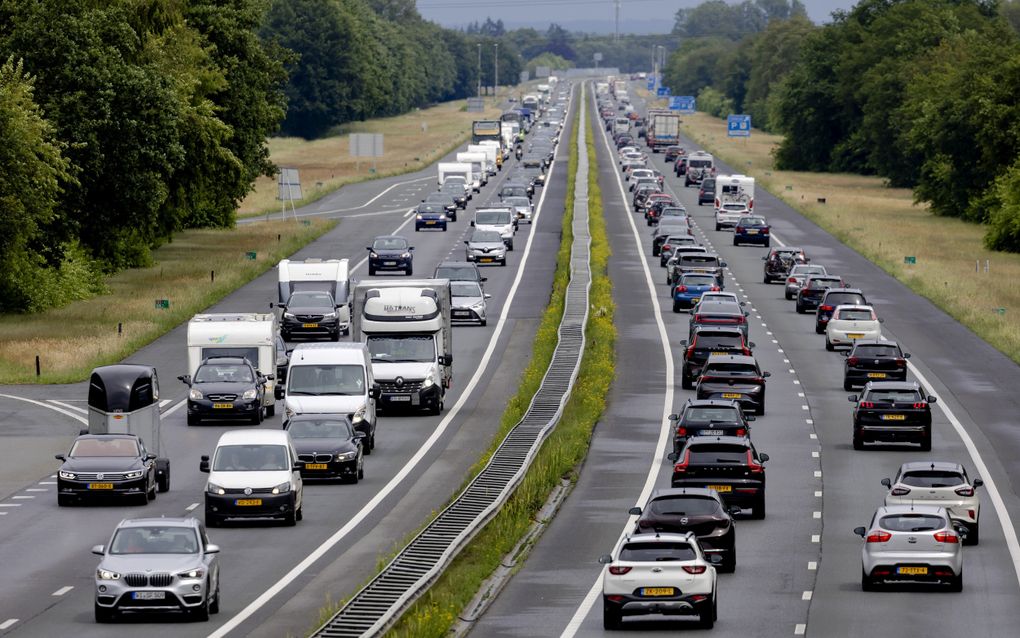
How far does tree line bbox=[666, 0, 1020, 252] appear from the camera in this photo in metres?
118

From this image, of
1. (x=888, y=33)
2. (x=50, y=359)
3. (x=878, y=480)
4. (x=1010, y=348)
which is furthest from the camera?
(x=888, y=33)

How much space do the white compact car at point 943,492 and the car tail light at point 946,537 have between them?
172 inches

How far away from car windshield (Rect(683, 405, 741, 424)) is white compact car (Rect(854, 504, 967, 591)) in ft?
40.8

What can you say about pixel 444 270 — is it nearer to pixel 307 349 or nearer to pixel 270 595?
pixel 307 349

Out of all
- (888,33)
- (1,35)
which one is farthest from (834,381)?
(888,33)

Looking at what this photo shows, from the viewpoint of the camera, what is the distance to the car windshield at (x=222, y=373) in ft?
168

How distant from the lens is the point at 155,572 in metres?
28.0

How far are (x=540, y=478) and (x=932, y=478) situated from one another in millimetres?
8462

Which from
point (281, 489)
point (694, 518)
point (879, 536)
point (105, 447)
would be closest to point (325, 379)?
point (105, 447)

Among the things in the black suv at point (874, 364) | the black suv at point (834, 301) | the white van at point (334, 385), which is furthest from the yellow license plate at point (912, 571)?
the black suv at point (834, 301)

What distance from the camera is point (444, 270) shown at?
7269 centimetres

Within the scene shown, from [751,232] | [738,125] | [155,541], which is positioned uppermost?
[155,541]

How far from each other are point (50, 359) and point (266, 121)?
39902mm

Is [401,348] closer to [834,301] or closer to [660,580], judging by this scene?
[834,301]
